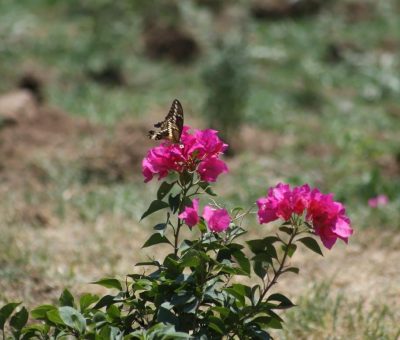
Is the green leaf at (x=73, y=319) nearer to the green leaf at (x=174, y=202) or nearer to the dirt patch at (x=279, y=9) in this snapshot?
the green leaf at (x=174, y=202)

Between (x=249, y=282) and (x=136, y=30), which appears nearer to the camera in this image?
(x=249, y=282)

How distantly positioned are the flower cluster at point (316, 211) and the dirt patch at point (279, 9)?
10446mm

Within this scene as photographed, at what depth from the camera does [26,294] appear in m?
4.06

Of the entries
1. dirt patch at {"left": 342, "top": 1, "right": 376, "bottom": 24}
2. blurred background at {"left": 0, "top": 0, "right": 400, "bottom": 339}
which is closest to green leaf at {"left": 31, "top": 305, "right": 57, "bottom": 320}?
blurred background at {"left": 0, "top": 0, "right": 400, "bottom": 339}

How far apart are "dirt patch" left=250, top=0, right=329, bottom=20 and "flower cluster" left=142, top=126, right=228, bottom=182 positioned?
10332 millimetres

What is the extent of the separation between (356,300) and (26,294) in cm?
171

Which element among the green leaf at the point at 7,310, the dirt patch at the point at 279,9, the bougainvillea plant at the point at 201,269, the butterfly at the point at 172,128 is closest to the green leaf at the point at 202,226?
the bougainvillea plant at the point at 201,269

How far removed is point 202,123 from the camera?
8086mm

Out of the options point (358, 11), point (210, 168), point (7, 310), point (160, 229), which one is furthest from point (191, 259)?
point (358, 11)

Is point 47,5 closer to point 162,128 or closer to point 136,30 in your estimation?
point 136,30

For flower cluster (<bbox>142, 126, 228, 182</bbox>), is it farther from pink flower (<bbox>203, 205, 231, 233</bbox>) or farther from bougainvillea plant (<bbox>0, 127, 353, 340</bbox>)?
pink flower (<bbox>203, 205, 231, 233</bbox>)

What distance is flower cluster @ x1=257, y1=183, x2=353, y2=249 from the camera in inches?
99.4

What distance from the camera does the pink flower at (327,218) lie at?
252 centimetres

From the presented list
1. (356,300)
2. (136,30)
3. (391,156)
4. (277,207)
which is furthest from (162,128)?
(136,30)
